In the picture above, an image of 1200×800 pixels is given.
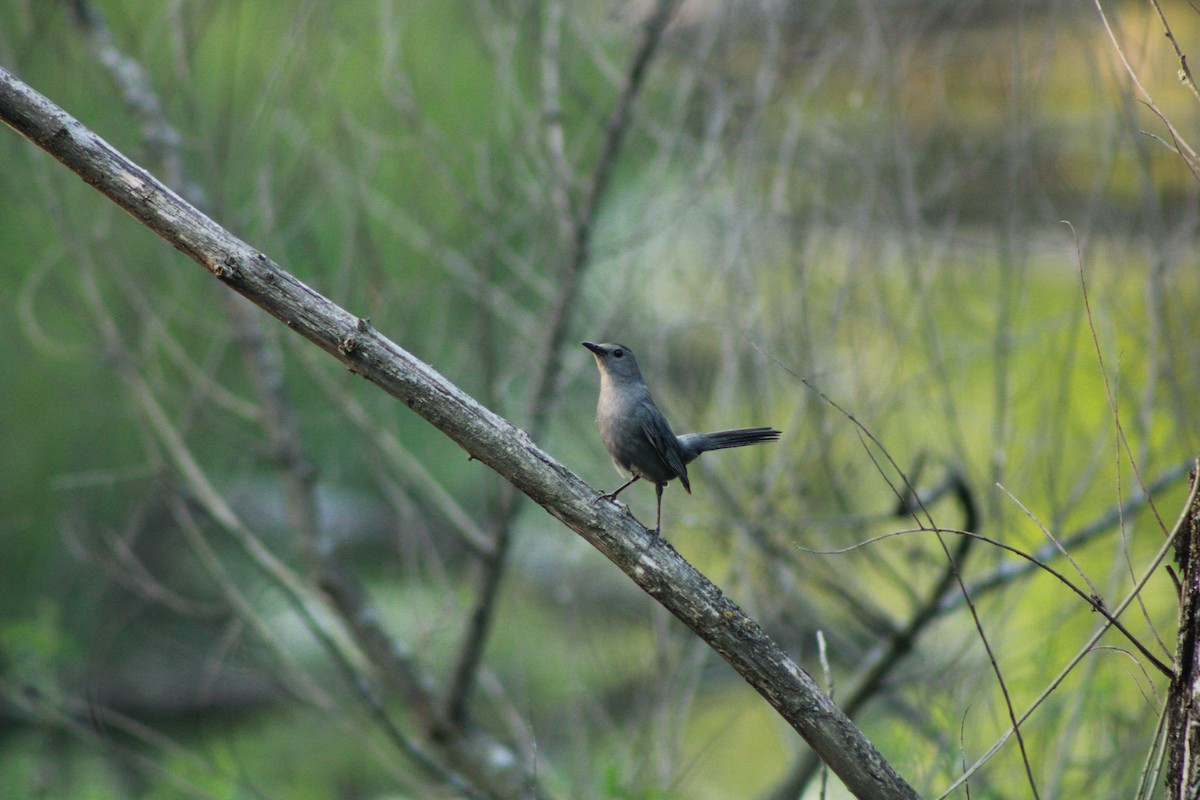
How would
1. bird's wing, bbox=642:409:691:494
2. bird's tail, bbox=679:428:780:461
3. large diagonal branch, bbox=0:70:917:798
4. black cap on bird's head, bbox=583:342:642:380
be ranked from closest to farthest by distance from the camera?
large diagonal branch, bbox=0:70:917:798 → bird's tail, bbox=679:428:780:461 → bird's wing, bbox=642:409:691:494 → black cap on bird's head, bbox=583:342:642:380

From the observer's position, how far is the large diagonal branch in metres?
1.88

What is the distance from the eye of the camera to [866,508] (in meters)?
6.42

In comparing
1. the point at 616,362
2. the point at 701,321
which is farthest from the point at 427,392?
the point at 701,321

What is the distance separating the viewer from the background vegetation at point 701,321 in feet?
12.4

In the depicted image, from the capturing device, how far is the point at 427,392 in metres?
1.95

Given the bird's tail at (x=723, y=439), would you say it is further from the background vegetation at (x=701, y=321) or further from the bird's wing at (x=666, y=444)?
the background vegetation at (x=701, y=321)

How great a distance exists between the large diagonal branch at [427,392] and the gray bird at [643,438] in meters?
1.28

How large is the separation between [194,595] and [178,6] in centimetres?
531

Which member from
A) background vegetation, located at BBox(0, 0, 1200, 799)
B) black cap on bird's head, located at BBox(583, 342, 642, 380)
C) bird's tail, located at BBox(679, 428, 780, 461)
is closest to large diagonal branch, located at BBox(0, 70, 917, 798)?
background vegetation, located at BBox(0, 0, 1200, 799)

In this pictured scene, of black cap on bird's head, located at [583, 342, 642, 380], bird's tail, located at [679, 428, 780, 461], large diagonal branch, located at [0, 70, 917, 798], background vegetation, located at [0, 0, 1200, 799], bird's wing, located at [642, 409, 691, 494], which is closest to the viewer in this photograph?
large diagonal branch, located at [0, 70, 917, 798]

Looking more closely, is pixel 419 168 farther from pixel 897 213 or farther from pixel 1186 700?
pixel 1186 700

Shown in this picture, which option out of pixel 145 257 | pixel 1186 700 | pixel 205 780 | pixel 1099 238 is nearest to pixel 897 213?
pixel 1099 238

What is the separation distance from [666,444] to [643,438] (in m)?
0.08

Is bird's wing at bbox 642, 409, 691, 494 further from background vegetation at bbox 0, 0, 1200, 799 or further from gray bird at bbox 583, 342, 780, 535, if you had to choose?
background vegetation at bbox 0, 0, 1200, 799
